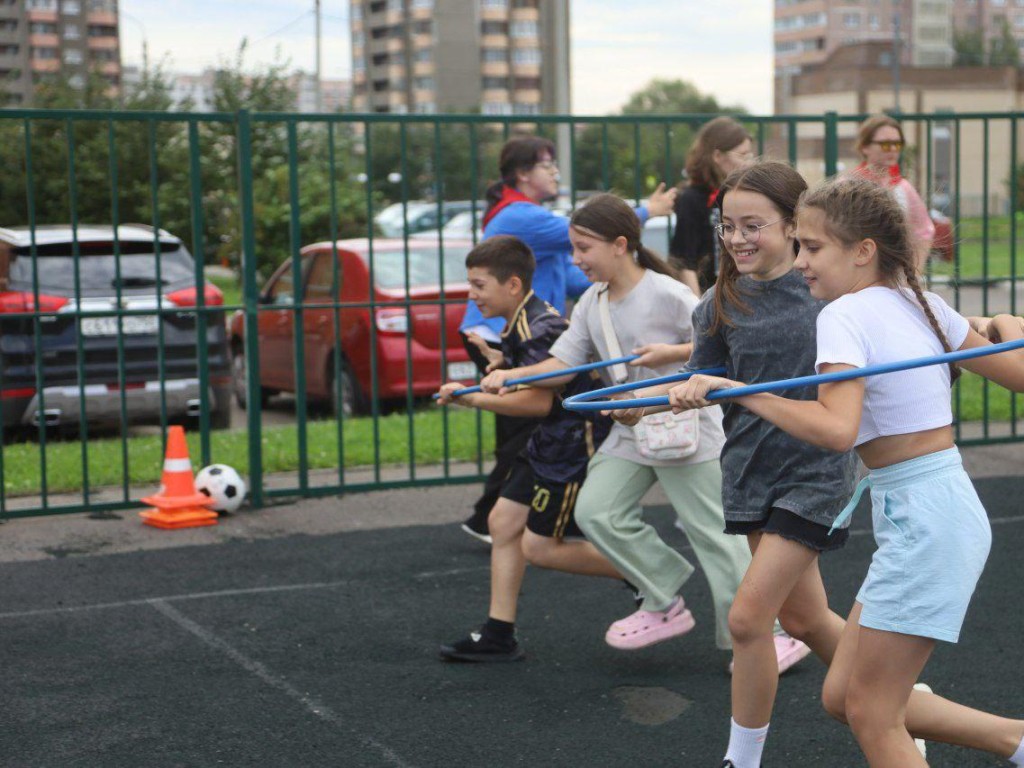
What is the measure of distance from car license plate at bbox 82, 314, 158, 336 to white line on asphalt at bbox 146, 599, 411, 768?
2.80 metres

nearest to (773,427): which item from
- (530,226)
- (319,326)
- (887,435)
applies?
(887,435)

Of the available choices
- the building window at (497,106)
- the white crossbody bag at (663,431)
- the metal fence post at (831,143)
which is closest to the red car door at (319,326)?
the metal fence post at (831,143)

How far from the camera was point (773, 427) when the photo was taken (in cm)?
380

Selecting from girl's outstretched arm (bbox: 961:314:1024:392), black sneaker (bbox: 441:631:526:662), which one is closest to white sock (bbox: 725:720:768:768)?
girl's outstretched arm (bbox: 961:314:1024:392)

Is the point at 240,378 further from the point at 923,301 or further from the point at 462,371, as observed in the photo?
the point at 923,301

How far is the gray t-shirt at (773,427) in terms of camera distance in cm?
378

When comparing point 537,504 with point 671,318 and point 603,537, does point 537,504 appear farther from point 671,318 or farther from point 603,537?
point 671,318

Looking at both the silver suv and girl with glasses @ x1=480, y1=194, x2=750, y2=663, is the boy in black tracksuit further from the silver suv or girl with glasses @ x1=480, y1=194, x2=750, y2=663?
the silver suv

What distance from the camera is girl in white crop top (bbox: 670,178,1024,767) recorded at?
3016 mm

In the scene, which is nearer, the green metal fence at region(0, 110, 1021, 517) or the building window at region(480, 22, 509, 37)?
the green metal fence at region(0, 110, 1021, 517)

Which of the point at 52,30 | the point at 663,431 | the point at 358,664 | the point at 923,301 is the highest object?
the point at 52,30

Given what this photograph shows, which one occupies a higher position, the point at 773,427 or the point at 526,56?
the point at 526,56

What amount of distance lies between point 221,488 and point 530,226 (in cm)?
248

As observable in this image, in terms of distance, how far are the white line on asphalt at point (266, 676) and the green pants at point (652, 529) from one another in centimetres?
102
